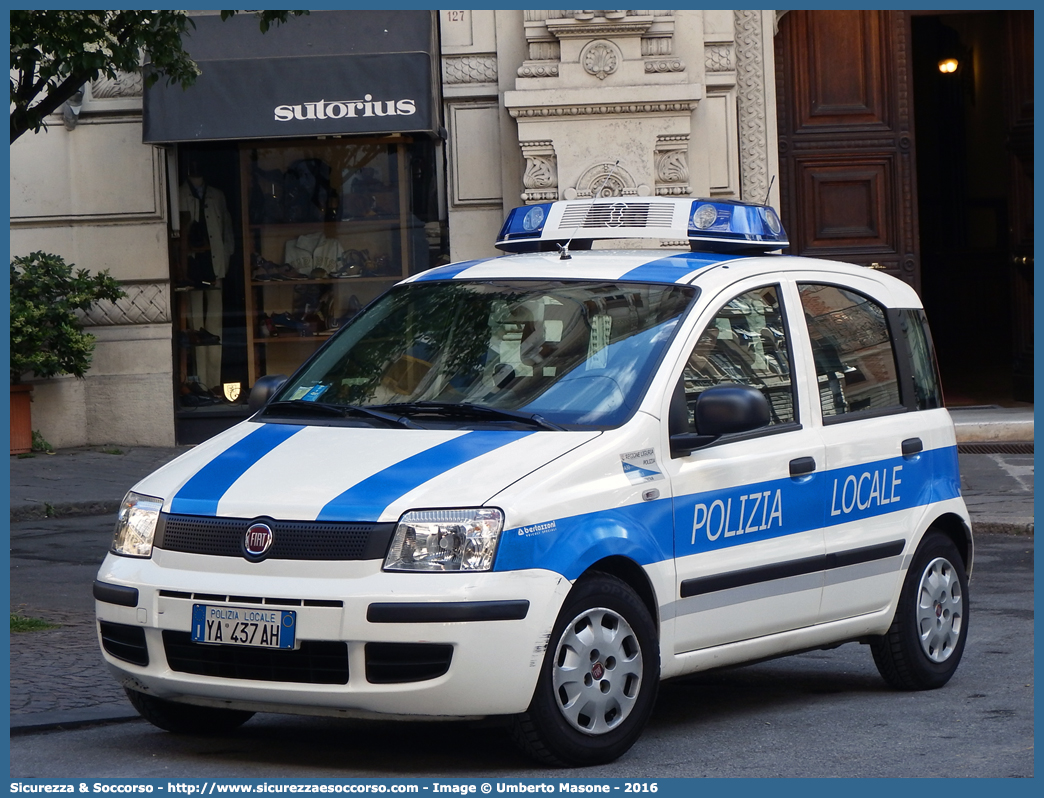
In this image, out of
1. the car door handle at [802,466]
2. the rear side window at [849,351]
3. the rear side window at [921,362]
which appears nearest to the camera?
the car door handle at [802,466]

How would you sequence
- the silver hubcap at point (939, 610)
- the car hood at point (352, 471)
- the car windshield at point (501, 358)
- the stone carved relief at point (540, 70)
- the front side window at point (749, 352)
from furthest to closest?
the stone carved relief at point (540, 70) → the silver hubcap at point (939, 610) → the front side window at point (749, 352) → the car windshield at point (501, 358) → the car hood at point (352, 471)

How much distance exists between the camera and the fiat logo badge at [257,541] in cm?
496

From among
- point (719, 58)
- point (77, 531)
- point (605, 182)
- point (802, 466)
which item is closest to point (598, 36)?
point (719, 58)

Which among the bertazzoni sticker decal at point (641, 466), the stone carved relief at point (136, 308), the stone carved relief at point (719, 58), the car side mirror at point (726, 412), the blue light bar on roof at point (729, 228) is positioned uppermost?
the stone carved relief at point (719, 58)

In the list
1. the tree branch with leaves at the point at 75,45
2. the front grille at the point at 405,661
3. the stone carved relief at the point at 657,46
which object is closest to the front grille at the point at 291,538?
the front grille at the point at 405,661

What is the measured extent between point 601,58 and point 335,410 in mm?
10439

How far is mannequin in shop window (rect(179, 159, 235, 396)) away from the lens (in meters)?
16.5

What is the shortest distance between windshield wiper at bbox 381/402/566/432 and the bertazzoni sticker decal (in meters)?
0.24

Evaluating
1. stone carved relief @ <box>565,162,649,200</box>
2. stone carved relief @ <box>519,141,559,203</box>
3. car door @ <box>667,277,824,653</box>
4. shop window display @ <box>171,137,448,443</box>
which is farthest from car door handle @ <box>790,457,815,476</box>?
shop window display @ <box>171,137,448,443</box>

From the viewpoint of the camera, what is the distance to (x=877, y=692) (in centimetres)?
661

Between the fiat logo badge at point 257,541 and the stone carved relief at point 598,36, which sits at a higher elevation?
the stone carved relief at point 598,36

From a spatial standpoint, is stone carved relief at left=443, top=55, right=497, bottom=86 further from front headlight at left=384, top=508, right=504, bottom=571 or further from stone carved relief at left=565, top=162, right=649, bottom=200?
front headlight at left=384, top=508, right=504, bottom=571

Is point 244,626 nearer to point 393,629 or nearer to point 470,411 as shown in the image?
point 393,629

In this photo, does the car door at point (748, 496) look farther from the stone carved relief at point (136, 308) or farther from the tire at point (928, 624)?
the stone carved relief at point (136, 308)
